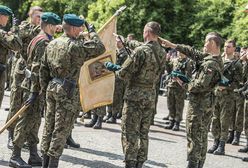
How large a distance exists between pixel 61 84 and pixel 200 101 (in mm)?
2578

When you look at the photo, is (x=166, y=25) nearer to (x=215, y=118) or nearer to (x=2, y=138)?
(x=215, y=118)

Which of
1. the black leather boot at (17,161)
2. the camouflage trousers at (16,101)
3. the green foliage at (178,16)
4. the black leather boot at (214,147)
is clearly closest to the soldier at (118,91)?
the black leather boot at (214,147)

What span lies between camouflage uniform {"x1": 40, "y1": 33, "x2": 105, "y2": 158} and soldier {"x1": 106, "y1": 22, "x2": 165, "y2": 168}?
94cm

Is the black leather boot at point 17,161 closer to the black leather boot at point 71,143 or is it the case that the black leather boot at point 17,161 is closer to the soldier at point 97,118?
the black leather boot at point 71,143

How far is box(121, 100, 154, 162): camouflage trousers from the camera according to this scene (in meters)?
7.93

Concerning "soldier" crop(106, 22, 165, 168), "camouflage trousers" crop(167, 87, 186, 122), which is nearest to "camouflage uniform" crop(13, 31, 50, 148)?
"soldier" crop(106, 22, 165, 168)

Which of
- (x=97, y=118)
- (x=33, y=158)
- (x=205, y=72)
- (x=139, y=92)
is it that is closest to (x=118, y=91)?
(x=97, y=118)

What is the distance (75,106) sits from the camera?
712 centimetres

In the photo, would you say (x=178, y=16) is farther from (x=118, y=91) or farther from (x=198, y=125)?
(x=198, y=125)

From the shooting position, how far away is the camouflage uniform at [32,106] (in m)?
7.70

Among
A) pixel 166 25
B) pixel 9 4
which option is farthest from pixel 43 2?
pixel 166 25

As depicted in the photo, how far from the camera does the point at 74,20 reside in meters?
7.05

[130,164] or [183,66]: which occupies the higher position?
[183,66]

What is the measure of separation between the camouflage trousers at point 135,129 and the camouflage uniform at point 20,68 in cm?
174
